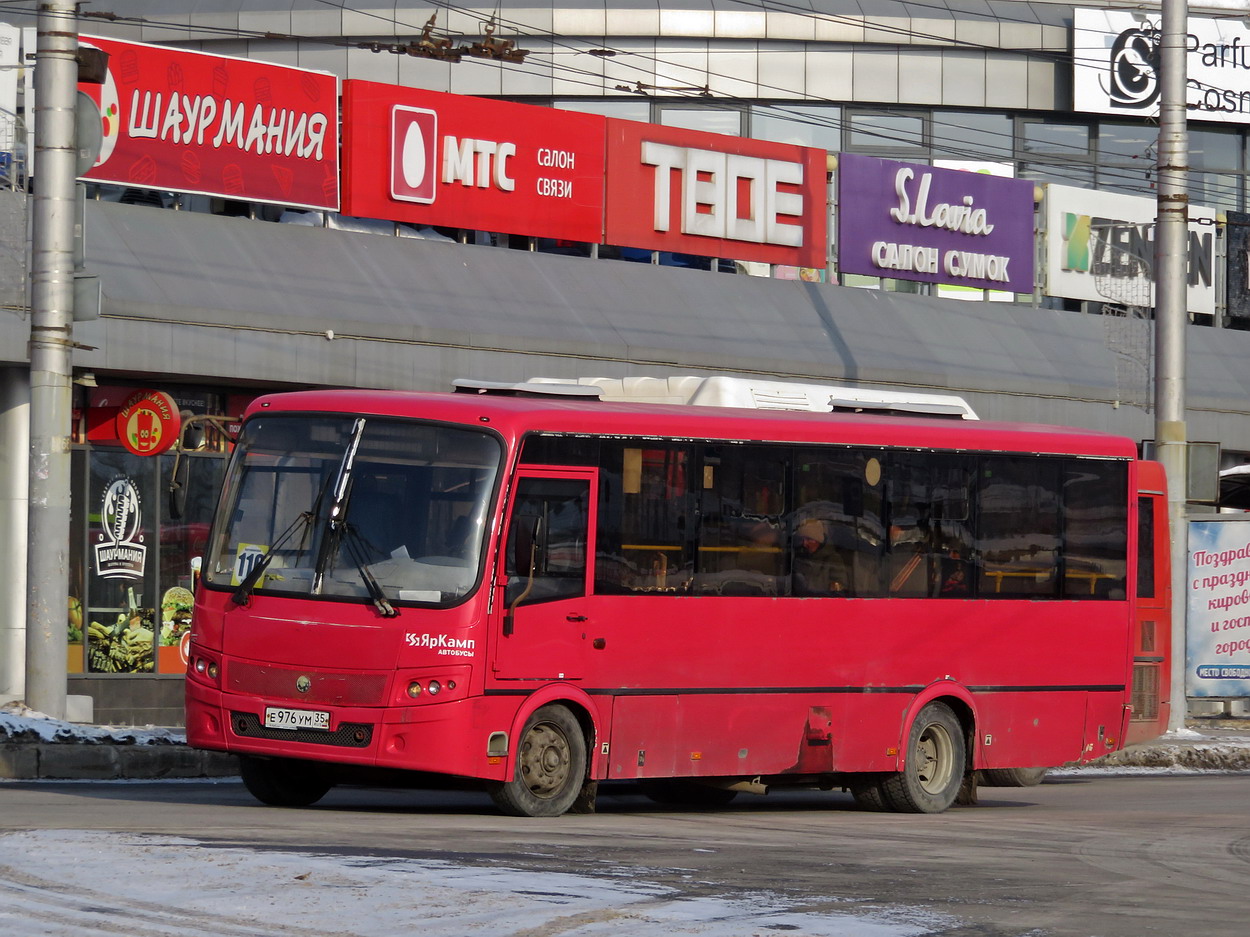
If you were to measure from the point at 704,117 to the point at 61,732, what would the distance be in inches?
842

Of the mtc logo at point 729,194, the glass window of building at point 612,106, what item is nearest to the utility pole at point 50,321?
the mtc logo at point 729,194

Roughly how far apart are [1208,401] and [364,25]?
47.3 ft

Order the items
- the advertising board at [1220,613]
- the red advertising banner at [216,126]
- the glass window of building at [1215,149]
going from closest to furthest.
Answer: the red advertising banner at [216,126] → the advertising board at [1220,613] → the glass window of building at [1215,149]

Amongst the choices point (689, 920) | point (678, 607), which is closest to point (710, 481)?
point (678, 607)

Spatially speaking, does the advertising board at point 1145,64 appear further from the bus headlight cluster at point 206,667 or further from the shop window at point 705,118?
the bus headlight cluster at point 206,667

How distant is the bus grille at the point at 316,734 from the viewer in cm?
1234

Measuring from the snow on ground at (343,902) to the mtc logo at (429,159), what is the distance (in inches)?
633

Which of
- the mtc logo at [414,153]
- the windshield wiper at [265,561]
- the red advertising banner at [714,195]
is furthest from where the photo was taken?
the red advertising banner at [714,195]

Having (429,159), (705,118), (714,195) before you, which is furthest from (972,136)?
(429,159)

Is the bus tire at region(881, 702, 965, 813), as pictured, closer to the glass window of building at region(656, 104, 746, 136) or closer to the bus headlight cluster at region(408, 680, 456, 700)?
the bus headlight cluster at region(408, 680, 456, 700)

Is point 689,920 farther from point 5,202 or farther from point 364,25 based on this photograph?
point 364,25

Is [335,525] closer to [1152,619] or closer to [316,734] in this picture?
[316,734]

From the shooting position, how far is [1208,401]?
32.2m

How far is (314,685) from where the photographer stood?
12.5 meters
